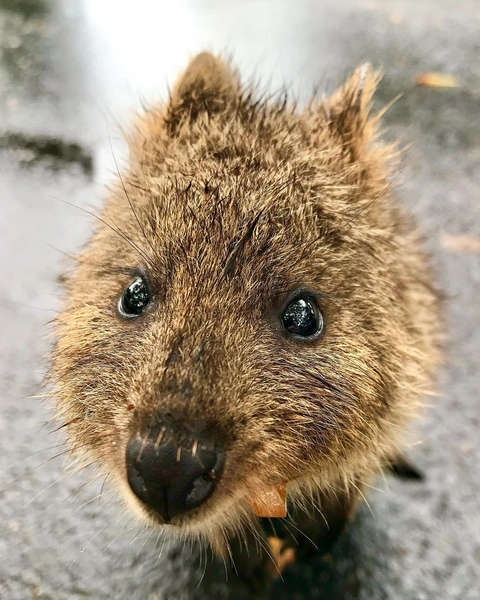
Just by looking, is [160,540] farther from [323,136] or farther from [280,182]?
[323,136]

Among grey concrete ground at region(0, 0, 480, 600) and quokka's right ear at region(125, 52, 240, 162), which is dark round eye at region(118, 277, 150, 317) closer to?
quokka's right ear at region(125, 52, 240, 162)

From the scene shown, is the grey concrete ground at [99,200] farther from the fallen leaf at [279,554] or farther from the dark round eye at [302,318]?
the dark round eye at [302,318]

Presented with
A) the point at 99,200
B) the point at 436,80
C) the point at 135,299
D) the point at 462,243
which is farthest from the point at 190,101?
the point at 436,80

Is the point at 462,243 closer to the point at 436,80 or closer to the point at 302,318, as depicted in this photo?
the point at 436,80

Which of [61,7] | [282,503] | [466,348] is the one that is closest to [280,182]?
[282,503]

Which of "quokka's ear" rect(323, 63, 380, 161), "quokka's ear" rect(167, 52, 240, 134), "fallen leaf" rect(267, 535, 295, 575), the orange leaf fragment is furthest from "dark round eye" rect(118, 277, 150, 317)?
"fallen leaf" rect(267, 535, 295, 575)
